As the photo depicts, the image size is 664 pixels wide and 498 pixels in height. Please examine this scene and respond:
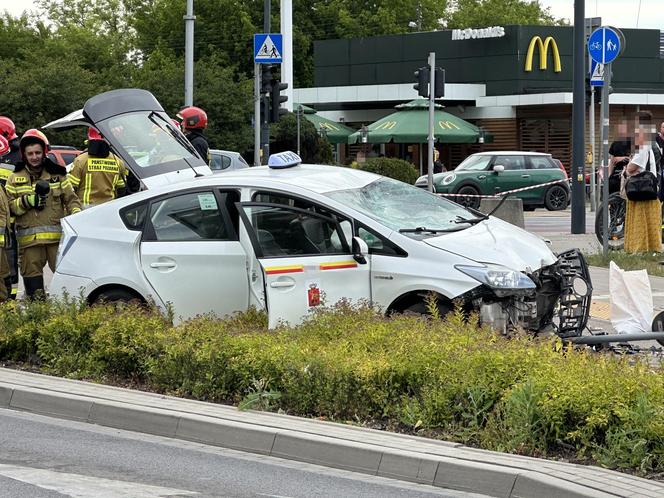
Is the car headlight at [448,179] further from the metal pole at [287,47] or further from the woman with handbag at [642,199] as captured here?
the woman with handbag at [642,199]

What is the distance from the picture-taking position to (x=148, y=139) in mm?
11672

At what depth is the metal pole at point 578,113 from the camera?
2214 centimetres

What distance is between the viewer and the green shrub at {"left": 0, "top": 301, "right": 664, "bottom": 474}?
6.77m

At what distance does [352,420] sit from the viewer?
781 cm

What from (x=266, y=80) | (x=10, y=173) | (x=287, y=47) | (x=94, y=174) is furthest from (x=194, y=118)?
(x=287, y=47)

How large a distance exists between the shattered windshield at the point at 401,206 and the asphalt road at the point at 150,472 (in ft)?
9.59

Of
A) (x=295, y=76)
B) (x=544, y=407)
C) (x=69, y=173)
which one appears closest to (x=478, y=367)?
(x=544, y=407)

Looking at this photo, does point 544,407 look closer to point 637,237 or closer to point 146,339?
point 146,339

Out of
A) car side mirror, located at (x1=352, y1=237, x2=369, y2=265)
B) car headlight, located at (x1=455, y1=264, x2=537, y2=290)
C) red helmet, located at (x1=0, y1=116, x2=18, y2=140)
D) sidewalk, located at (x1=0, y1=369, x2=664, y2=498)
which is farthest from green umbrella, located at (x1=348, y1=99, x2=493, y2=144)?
sidewalk, located at (x1=0, y1=369, x2=664, y2=498)

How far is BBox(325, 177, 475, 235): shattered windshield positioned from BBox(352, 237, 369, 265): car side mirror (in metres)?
0.31

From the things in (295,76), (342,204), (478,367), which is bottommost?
(478,367)

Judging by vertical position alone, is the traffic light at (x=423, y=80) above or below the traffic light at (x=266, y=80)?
below

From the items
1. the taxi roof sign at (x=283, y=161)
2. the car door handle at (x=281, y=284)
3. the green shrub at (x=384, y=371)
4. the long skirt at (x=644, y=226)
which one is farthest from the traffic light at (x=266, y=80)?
the car door handle at (x=281, y=284)

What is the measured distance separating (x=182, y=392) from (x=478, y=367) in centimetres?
228
